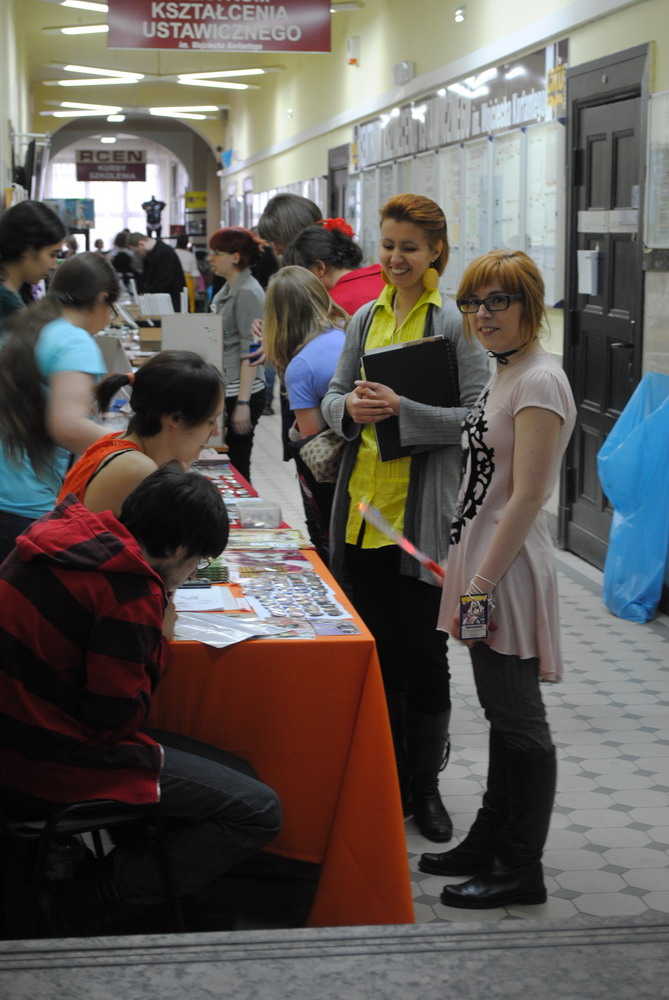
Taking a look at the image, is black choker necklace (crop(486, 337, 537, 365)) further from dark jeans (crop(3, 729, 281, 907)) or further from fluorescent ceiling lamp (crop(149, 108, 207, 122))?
fluorescent ceiling lamp (crop(149, 108, 207, 122))

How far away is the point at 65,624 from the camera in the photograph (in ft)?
A: 6.85

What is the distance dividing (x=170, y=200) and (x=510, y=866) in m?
37.0

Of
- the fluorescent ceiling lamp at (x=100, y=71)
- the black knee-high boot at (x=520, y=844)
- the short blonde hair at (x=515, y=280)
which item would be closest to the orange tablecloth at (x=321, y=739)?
the black knee-high boot at (x=520, y=844)

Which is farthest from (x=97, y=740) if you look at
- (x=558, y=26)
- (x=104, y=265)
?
(x=558, y=26)

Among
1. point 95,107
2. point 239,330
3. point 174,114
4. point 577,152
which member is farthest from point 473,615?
point 95,107

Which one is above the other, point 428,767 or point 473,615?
point 473,615

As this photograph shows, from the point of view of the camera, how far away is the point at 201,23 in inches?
325

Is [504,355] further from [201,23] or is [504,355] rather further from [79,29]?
[79,29]

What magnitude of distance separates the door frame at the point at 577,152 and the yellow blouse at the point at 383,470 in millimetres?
2649

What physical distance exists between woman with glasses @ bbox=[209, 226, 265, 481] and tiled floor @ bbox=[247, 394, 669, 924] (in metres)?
1.66

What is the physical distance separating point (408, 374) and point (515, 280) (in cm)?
62

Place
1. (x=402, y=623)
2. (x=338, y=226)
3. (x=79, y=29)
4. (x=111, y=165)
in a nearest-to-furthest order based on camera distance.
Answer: (x=402, y=623)
(x=338, y=226)
(x=79, y=29)
(x=111, y=165)

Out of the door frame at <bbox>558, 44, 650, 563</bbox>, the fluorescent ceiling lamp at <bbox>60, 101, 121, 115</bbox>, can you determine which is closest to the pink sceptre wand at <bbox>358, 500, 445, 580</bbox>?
the door frame at <bbox>558, 44, 650, 563</bbox>

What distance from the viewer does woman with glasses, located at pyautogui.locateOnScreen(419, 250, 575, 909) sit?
248 cm
